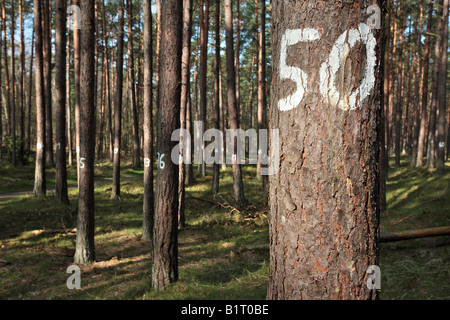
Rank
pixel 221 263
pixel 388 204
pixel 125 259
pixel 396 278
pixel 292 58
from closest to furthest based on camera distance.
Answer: pixel 292 58, pixel 396 278, pixel 221 263, pixel 125 259, pixel 388 204

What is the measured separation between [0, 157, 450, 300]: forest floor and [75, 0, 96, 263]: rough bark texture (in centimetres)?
62

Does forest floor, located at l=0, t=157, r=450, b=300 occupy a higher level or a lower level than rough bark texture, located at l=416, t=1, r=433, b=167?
lower

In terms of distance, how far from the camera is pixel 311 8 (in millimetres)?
1613

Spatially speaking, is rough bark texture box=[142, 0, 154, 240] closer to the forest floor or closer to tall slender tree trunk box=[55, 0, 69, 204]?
the forest floor

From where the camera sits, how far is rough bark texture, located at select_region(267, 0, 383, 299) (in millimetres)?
1587

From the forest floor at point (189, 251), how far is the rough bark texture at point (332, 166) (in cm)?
309

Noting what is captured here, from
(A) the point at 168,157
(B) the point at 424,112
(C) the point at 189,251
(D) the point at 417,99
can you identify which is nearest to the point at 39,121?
(C) the point at 189,251

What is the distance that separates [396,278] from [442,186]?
393 inches

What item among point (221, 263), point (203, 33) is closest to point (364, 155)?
point (221, 263)

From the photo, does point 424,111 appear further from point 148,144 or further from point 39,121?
point 39,121

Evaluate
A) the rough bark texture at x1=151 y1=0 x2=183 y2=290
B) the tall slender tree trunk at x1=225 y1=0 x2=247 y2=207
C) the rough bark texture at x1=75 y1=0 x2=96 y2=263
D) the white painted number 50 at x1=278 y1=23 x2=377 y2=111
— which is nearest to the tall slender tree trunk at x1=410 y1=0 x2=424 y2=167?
the tall slender tree trunk at x1=225 y1=0 x2=247 y2=207

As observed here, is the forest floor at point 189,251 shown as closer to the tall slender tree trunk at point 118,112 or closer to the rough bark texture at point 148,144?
the rough bark texture at point 148,144

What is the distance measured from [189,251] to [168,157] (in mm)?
3843
